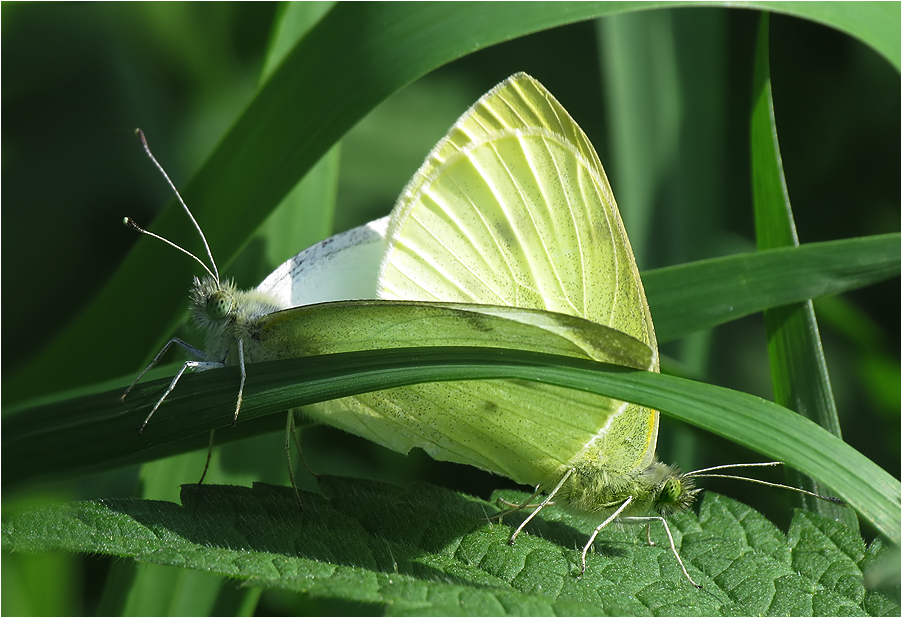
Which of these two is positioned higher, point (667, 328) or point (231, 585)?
point (667, 328)

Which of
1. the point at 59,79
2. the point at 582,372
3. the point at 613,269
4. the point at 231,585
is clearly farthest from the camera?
the point at 59,79

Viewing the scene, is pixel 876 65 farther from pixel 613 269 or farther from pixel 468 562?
pixel 468 562

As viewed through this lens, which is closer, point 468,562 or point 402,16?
point 468,562

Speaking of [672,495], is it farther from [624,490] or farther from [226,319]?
[226,319]

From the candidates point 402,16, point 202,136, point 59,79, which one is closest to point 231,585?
point 402,16

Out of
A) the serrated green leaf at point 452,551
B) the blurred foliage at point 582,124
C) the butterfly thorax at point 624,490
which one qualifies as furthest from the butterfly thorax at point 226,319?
the blurred foliage at point 582,124

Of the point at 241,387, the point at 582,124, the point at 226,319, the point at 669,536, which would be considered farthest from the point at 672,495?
the point at 582,124

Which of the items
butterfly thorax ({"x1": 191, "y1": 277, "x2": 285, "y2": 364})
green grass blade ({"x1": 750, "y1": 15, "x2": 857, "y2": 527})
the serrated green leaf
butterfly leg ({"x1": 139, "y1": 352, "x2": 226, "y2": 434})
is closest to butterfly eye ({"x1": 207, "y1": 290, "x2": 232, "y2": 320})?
butterfly thorax ({"x1": 191, "y1": 277, "x2": 285, "y2": 364})
